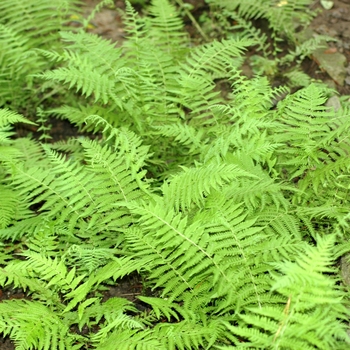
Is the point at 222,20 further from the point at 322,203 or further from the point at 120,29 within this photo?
the point at 322,203

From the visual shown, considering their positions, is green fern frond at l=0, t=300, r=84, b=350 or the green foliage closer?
green fern frond at l=0, t=300, r=84, b=350

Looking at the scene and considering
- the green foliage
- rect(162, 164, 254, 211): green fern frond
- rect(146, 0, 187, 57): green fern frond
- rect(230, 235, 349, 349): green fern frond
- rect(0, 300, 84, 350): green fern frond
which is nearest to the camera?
rect(230, 235, 349, 349): green fern frond

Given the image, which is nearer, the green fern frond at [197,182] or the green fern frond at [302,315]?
the green fern frond at [302,315]

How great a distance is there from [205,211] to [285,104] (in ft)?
3.52

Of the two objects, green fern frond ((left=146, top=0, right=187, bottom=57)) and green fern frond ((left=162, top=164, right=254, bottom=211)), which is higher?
green fern frond ((left=146, top=0, right=187, bottom=57))

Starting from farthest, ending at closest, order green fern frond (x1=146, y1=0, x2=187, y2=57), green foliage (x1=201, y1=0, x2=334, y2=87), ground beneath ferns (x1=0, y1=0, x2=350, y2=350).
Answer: green foliage (x1=201, y1=0, x2=334, y2=87)
ground beneath ferns (x1=0, y1=0, x2=350, y2=350)
green fern frond (x1=146, y1=0, x2=187, y2=57)

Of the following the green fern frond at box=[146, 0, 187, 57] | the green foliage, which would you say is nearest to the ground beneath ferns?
the green foliage

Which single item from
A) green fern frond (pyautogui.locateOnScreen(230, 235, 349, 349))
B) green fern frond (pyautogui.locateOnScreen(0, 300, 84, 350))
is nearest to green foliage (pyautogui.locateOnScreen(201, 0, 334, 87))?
green fern frond (pyautogui.locateOnScreen(230, 235, 349, 349))

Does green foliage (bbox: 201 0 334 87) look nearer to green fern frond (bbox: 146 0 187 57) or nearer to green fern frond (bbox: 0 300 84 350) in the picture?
green fern frond (bbox: 146 0 187 57)

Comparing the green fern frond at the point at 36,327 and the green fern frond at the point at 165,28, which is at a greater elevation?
the green fern frond at the point at 165,28

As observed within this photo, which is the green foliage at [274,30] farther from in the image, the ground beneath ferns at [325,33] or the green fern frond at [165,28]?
the green fern frond at [165,28]

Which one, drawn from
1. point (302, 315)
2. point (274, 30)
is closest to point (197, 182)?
point (302, 315)

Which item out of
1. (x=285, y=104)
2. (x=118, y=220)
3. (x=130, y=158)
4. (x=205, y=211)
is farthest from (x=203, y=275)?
(x=285, y=104)

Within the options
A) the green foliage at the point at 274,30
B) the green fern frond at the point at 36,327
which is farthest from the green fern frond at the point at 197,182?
the green foliage at the point at 274,30
